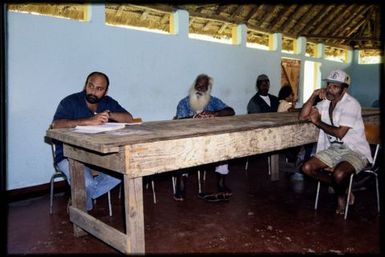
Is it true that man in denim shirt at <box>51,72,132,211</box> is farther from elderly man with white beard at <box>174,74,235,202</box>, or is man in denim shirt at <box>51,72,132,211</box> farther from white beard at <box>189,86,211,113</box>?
white beard at <box>189,86,211,113</box>

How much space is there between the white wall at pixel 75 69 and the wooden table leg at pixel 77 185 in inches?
61.8

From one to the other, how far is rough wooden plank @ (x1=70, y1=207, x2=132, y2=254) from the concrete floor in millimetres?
217

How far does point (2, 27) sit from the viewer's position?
183 cm

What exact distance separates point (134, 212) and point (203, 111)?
2.40 metres

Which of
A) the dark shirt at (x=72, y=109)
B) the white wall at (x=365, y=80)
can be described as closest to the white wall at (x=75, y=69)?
the dark shirt at (x=72, y=109)

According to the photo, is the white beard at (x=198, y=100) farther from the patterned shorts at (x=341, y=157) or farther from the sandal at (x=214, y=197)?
the patterned shorts at (x=341, y=157)

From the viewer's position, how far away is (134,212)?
252 centimetres

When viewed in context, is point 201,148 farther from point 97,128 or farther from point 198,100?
point 198,100

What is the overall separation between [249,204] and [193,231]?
1037 millimetres

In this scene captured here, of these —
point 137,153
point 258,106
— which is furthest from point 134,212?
point 258,106

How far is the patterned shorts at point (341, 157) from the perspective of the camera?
3729 millimetres

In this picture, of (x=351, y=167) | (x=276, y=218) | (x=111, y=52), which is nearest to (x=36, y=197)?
(x=111, y=52)

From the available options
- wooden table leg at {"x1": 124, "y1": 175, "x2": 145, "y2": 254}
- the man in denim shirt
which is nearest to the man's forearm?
the man in denim shirt

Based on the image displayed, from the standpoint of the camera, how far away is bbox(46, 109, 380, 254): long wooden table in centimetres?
245
